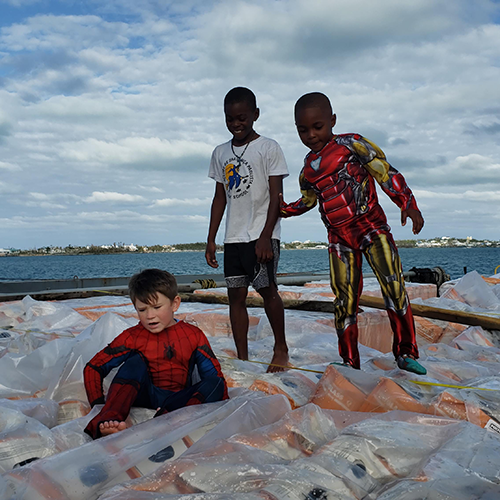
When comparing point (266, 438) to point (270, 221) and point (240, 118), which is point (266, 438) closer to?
point (270, 221)

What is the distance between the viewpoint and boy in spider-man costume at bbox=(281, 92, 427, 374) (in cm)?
288

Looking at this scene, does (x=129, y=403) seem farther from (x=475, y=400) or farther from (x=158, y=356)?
(x=475, y=400)

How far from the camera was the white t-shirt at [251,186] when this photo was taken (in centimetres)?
319

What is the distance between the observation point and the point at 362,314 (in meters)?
4.61

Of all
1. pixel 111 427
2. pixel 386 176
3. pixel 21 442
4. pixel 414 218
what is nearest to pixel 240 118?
pixel 386 176

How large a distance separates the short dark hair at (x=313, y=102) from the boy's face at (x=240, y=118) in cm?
36

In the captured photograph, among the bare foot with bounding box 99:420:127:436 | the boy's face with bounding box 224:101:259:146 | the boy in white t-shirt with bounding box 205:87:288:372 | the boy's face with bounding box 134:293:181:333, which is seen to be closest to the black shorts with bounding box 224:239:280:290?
the boy in white t-shirt with bounding box 205:87:288:372

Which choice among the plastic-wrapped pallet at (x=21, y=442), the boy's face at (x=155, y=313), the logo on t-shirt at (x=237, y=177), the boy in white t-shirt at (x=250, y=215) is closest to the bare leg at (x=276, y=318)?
the boy in white t-shirt at (x=250, y=215)

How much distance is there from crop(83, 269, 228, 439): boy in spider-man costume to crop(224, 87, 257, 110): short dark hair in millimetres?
1298

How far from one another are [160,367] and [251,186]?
136 centimetres

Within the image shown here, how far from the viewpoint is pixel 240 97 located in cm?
312

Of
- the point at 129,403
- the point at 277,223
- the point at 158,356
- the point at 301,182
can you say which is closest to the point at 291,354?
the point at 277,223

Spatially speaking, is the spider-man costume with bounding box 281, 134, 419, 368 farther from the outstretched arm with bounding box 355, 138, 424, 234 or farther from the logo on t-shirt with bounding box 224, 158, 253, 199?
the logo on t-shirt with bounding box 224, 158, 253, 199

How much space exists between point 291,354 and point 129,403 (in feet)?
5.49
